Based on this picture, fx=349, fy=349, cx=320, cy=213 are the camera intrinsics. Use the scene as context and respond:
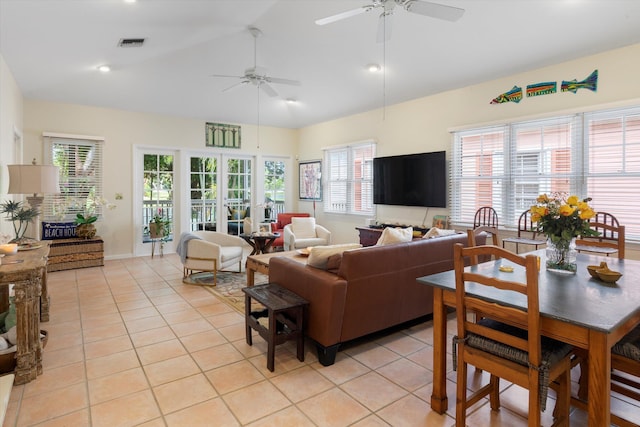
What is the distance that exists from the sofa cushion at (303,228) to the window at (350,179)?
2.98ft

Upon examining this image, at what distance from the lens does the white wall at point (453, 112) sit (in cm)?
374

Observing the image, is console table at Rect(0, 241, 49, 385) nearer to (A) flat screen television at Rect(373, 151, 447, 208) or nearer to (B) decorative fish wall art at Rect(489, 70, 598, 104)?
(A) flat screen television at Rect(373, 151, 447, 208)

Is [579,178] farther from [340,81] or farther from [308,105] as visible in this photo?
[308,105]

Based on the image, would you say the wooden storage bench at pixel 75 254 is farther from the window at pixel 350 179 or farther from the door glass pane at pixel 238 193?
the window at pixel 350 179

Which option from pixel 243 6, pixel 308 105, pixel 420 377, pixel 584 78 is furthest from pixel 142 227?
pixel 584 78

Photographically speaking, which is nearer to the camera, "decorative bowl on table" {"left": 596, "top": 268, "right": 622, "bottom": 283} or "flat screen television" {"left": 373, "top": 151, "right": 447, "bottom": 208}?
"decorative bowl on table" {"left": 596, "top": 268, "right": 622, "bottom": 283}

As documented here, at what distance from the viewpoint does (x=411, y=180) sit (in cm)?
571

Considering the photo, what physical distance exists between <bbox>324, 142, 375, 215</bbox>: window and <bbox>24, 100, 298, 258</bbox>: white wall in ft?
9.16

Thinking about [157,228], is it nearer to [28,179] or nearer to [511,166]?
[28,179]

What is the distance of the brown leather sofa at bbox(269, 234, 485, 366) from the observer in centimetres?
262

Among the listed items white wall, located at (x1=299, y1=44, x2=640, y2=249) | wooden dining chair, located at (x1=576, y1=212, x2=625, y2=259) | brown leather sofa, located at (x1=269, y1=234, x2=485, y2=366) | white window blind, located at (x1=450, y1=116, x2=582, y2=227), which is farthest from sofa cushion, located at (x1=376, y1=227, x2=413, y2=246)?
white wall, located at (x1=299, y1=44, x2=640, y2=249)

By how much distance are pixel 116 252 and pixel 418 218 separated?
548cm

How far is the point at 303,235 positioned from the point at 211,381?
4282mm

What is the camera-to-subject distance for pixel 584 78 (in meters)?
3.94
